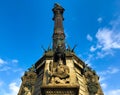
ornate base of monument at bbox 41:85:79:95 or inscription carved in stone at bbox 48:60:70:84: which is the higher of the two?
inscription carved in stone at bbox 48:60:70:84

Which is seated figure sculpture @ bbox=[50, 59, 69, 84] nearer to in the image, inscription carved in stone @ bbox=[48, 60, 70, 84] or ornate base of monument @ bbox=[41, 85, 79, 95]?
inscription carved in stone @ bbox=[48, 60, 70, 84]

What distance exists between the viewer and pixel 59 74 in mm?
17453

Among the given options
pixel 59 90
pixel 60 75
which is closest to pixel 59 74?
pixel 60 75

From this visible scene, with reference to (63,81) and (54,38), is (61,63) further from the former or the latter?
(54,38)

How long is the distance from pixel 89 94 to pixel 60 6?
49.7 feet

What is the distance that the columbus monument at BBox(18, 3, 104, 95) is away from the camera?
16.4m

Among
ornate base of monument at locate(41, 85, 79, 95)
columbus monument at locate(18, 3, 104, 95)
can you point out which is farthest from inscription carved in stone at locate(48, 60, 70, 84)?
ornate base of monument at locate(41, 85, 79, 95)

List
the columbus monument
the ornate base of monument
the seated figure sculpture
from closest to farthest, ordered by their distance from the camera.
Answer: the ornate base of monument
the columbus monument
the seated figure sculpture

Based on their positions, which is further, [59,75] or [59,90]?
[59,75]

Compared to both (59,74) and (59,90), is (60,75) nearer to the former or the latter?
(59,74)

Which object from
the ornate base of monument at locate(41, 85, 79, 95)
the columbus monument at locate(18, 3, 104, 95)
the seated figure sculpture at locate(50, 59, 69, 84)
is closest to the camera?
the ornate base of monument at locate(41, 85, 79, 95)

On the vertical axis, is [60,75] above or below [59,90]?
above

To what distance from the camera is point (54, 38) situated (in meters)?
29.4

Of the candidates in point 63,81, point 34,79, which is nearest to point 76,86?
point 63,81
